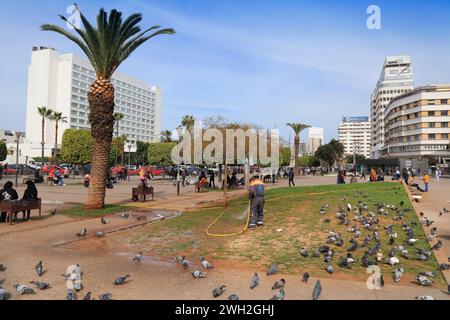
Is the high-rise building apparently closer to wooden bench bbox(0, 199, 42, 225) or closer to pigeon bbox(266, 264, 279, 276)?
wooden bench bbox(0, 199, 42, 225)

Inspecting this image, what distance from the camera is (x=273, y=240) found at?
8359 millimetres

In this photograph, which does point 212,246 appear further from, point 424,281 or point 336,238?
point 424,281

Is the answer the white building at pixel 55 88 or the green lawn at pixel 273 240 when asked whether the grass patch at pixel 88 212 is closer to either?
the green lawn at pixel 273 240

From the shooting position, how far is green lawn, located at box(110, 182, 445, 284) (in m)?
6.36

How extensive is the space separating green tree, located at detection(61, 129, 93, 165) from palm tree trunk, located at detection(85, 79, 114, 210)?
22197 millimetres

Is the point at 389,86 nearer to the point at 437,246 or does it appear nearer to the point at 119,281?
the point at 437,246

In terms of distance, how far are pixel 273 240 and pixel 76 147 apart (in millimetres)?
29860

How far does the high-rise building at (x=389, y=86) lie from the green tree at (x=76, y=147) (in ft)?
312

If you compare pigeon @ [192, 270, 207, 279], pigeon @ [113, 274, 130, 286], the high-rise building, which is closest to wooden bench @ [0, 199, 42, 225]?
pigeon @ [113, 274, 130, 286]

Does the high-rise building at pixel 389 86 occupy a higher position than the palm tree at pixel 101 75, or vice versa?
the high-rise building at pixel 389 86

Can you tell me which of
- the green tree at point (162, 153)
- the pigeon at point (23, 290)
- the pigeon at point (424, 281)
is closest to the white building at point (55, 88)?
the green tree at point (162, 153)

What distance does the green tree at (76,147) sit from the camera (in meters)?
33.8
